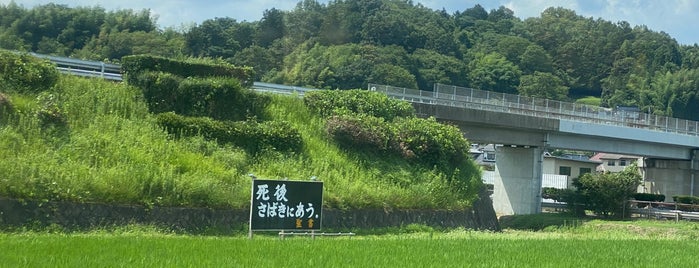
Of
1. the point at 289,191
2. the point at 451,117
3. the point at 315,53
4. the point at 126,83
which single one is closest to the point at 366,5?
the point at 315,53

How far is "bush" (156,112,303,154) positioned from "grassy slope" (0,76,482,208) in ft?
1.58

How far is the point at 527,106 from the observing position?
40688mm

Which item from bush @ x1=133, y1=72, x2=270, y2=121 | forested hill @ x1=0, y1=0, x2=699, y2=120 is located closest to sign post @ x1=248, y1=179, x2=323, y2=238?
bush @ x1=133, y1=72, x2=270, y2=121

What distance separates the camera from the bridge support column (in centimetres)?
4009

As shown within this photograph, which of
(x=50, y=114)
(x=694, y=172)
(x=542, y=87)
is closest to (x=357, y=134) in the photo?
(x=50, y=114)

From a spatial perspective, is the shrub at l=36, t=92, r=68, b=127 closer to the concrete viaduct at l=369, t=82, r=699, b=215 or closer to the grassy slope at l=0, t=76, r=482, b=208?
the grassy slope at l=0, t=76, r=482, b=208

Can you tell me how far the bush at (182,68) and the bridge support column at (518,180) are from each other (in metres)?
17.9

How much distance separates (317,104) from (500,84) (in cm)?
7665

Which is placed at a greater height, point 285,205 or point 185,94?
point 185,94

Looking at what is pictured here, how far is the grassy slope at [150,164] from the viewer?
1862 centimetres

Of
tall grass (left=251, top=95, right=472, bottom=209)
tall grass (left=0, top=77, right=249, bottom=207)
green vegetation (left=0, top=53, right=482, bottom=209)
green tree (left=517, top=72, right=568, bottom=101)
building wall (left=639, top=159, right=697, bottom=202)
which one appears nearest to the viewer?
tall grass (left=0, top=77, right=249, bottom=207)

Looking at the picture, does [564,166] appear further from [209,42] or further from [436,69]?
[209,42]

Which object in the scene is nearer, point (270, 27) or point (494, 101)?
point (494, 101)

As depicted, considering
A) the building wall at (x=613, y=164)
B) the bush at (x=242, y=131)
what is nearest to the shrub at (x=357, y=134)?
the bush at (x=242, y=131)
